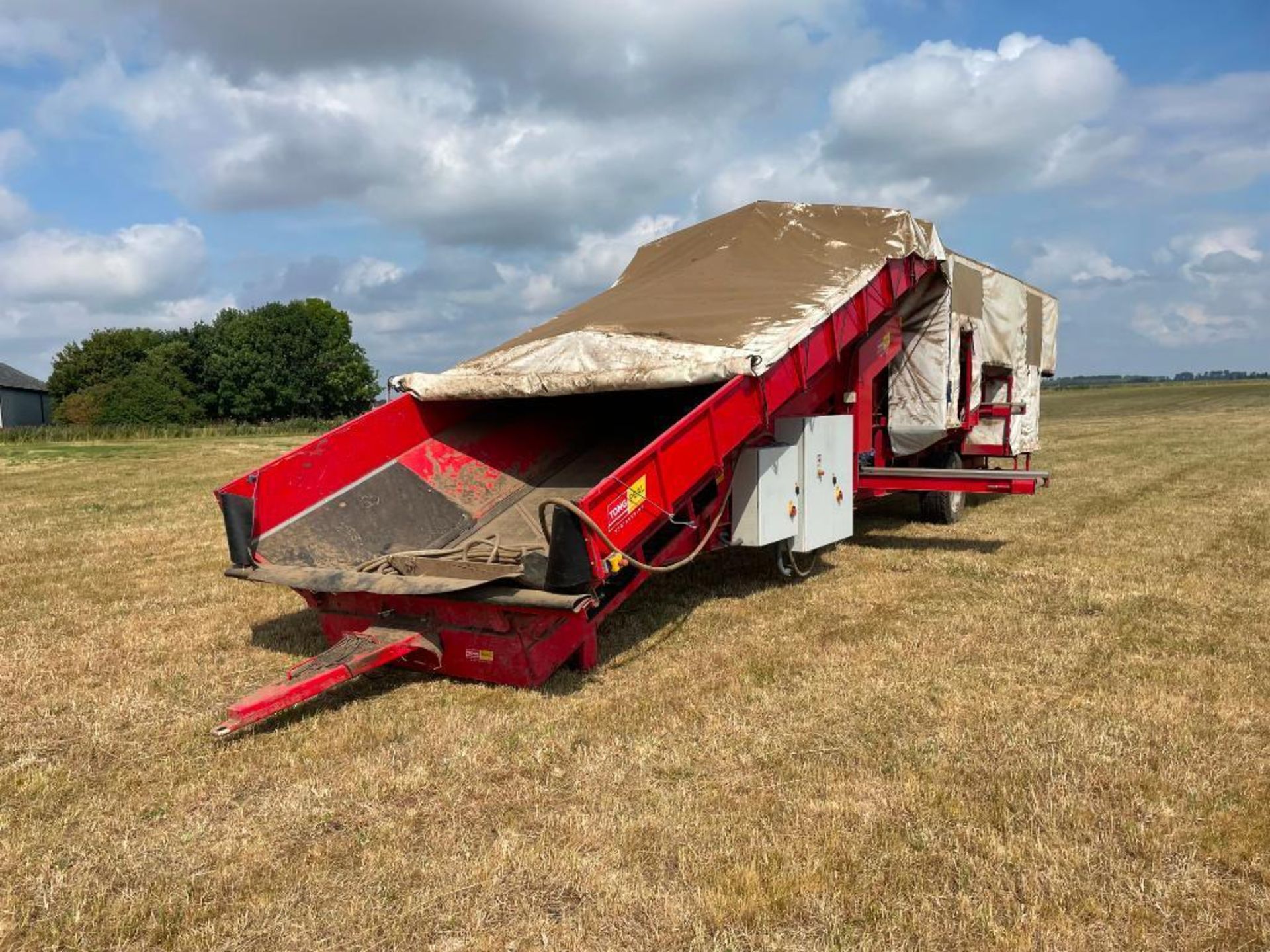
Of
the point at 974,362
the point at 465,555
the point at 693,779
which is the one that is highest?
the point at 974,362

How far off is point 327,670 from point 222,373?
62.6m

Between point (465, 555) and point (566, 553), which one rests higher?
point (566, 553)

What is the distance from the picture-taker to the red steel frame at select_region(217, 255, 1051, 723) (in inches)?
165

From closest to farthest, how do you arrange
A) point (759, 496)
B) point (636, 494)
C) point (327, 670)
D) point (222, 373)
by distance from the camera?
1. point (327, 670)
2. point (636, 494)
3. point (759, 496)
4. point (222, 373)

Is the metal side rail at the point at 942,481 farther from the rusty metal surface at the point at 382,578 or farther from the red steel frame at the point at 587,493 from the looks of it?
the rusty metal surface at the point at 382,578

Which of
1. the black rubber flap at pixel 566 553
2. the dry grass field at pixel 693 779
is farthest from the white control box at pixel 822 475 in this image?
the black rubber flap at pixel 566 553

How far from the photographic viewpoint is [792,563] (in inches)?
243

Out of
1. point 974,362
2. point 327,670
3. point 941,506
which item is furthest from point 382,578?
point 974,362

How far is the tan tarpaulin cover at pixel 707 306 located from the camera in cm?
502

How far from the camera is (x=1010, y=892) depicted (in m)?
2.59

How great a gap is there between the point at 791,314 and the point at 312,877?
163 inches

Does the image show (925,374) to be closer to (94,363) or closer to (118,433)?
(118,433)

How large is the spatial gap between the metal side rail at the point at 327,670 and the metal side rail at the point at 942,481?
4305 mm

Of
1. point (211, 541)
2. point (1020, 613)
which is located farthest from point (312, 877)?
point (211, 541)
